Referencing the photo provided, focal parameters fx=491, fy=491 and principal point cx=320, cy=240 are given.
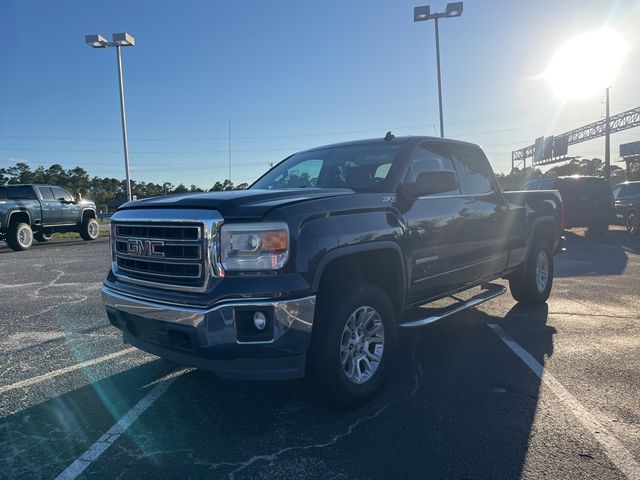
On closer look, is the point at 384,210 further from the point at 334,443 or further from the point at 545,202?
the point at 545,202

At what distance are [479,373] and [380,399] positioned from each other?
1.00 meters

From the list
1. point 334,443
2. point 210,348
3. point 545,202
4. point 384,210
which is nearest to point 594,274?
point 545,202

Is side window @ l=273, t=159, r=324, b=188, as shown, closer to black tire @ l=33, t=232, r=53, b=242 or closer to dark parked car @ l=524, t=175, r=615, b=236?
dark parked car @ l=524, t=175, r=615, b=236

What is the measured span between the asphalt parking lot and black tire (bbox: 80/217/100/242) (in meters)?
14.2

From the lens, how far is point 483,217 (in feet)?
16.6

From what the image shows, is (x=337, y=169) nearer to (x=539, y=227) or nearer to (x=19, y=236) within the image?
(x=539, y=227)

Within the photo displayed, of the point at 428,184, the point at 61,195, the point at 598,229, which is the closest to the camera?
the point at 428,184

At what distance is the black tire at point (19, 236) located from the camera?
15.0m

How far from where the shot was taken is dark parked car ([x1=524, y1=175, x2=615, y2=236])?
46.9 ft

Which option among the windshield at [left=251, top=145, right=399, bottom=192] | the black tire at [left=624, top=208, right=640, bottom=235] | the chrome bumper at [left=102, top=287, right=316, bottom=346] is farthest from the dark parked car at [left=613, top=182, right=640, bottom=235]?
the chrome bumper at [left=102, top=287, right=316, bottom=346]

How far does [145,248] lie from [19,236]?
1424 centimetres

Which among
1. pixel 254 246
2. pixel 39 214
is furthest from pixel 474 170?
pixel 39 214

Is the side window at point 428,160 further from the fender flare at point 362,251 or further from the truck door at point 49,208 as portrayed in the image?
the truck door at point 49,208

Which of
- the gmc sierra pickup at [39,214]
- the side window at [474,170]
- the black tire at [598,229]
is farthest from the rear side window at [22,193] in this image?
the black tire at [598,229]
